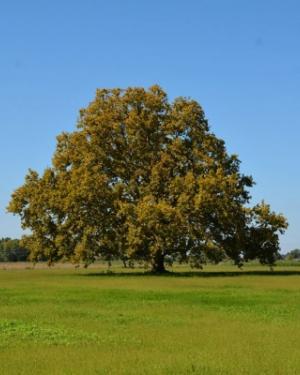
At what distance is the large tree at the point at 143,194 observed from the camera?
65.0 meters

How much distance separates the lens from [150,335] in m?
20.7

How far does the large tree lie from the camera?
2559 inches

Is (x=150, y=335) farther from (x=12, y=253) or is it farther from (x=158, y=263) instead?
(x=12, y=253)

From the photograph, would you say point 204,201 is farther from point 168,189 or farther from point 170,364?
point 170,364

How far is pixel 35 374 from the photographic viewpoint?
47.3 feet

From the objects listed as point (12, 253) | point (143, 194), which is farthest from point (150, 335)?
point (12, 253)

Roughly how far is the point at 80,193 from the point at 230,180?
13.8 meters

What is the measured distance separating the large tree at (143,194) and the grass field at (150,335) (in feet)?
94.4

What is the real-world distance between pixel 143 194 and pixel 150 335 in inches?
1910

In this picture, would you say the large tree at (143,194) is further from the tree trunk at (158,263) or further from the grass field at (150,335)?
the grass field at (150,335)

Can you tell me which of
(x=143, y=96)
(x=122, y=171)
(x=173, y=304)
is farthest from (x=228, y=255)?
(x=173, y=304)

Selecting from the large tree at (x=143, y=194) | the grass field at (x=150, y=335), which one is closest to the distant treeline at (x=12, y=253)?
the large tree at (x=143, y=194)

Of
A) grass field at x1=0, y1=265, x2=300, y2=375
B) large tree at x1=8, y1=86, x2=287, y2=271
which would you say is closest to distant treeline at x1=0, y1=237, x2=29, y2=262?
large tree at x1=8, y1=86, x2=287, y2=271

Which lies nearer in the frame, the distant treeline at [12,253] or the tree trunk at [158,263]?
the tree trunk at [158,263]
